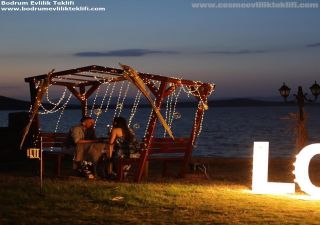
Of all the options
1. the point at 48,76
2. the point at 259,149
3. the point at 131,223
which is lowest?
the point at 131,223

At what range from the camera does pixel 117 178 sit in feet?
47.7

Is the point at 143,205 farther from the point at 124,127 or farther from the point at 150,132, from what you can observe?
the point at 124,127

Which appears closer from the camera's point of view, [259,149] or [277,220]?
[277,220]

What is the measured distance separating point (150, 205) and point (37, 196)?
2182mm

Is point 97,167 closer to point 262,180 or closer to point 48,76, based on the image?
point 48,76

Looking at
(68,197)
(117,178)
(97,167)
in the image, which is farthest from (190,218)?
(97,167)

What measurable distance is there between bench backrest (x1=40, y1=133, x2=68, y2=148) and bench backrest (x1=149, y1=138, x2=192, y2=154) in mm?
2756

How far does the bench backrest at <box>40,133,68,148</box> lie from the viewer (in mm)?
16625

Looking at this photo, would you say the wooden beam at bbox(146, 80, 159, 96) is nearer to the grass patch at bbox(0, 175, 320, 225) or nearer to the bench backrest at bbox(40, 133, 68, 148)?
the grass patch at bbox(0, 175, 320, 225)

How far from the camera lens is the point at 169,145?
50.7 feet

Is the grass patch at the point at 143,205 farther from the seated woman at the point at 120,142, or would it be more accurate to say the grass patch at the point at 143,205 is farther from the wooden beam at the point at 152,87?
the wooden beam at the point at 152,87

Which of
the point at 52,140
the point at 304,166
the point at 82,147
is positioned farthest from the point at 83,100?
the point at 304,166

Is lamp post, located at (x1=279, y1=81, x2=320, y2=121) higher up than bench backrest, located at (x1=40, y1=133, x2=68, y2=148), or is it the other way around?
lamp post, located at (x1=279, y1=81, x2=320, y2=121)

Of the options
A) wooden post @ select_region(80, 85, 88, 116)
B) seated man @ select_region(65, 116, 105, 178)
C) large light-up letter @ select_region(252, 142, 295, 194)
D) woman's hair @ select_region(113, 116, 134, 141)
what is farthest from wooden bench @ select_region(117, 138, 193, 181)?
wooden post @ select_region(80, 85, 88, 116)
